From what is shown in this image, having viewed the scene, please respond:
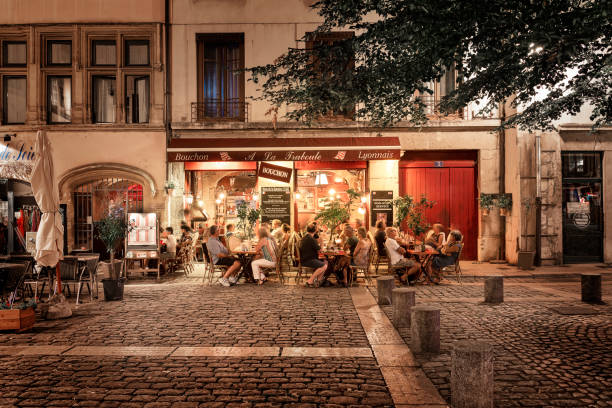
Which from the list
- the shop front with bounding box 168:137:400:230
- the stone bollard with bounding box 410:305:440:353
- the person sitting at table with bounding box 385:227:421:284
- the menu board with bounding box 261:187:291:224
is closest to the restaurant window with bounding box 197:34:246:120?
the shop front with bounding box 168:137:400:230

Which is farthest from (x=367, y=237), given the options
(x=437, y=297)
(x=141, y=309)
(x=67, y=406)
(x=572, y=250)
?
(x=67, y=406)

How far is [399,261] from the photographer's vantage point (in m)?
10.4

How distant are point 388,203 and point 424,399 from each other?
10.2 metres

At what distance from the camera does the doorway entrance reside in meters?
13.7

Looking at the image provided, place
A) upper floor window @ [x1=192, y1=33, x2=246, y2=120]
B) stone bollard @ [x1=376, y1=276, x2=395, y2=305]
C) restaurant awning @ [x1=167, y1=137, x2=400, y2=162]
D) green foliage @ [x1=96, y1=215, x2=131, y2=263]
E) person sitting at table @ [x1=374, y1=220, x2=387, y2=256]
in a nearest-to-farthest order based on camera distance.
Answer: stone bollard @ [x1=376, y1=276, x2=395, y2=305], green foliage @ [x1=96, y1=215, x2=131, y2=263], person sitting at table @ [x1=374, y1=220, x2=387, y2=256], restaurant awning @ [x1=167, y1=137, x2=400, y2=162], upper floor window @ [x1=192, y1=33, x2=246, y2=120]

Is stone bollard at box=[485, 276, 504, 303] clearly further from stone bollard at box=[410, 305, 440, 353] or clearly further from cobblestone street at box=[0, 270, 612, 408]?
stone bollard at box=[410, 305, 440, 353]

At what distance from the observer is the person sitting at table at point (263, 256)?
10.7m

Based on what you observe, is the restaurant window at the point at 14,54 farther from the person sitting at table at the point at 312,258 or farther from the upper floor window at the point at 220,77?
the person sitting at table at the point at 312,258

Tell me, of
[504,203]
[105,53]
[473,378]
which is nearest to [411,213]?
[504,203]

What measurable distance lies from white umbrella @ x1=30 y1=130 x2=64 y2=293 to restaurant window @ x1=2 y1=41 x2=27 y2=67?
29.5 feet

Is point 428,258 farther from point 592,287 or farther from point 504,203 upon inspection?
point 504,203

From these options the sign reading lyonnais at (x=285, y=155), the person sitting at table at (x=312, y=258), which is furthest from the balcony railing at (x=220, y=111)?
the person sitting at table at (x=312, y=258)

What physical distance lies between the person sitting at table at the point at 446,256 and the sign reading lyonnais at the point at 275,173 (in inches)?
203

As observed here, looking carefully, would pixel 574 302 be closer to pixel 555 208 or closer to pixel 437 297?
pixel 437 297
